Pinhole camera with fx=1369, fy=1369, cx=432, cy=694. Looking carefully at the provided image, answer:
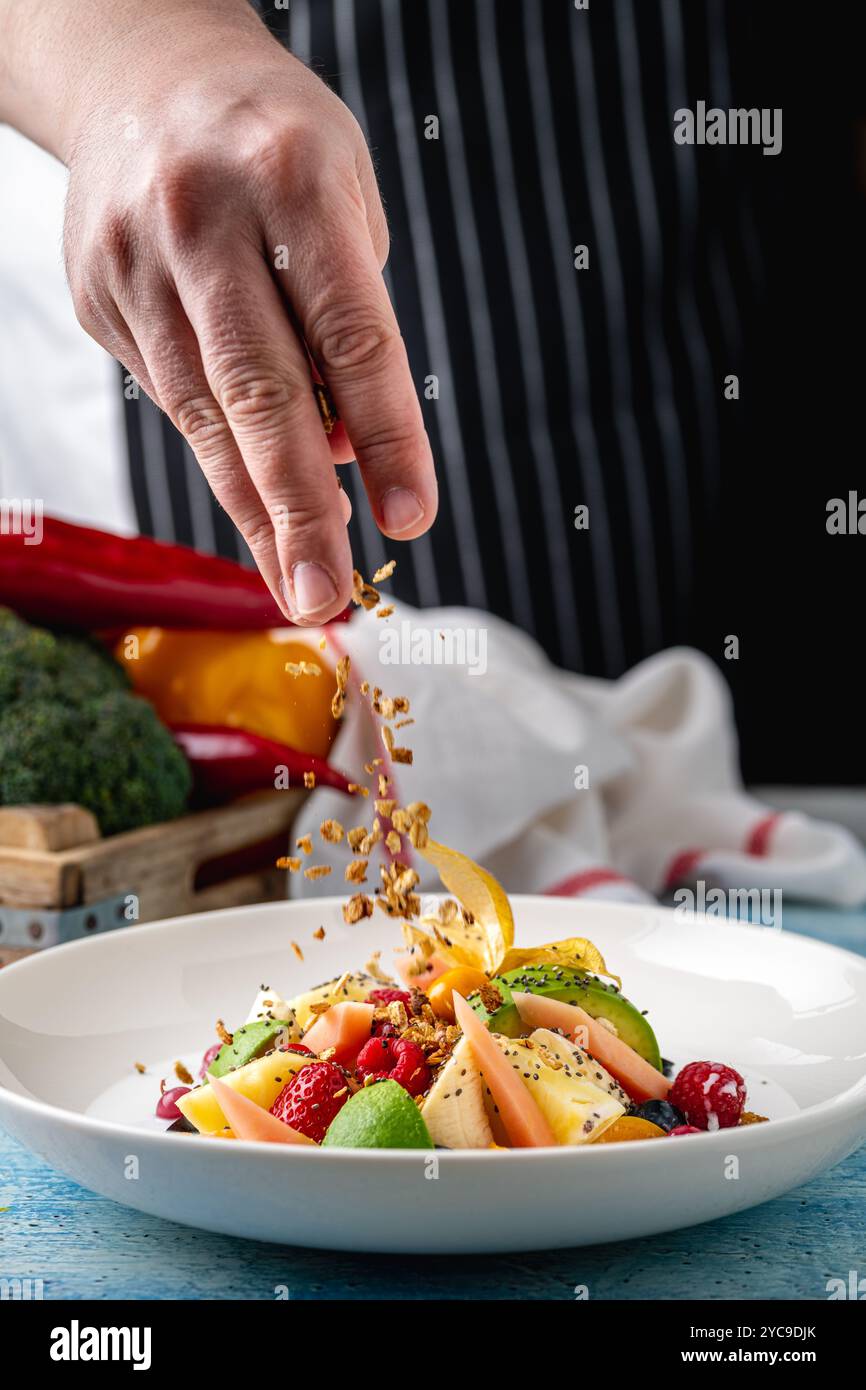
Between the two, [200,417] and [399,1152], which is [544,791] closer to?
[200,417]

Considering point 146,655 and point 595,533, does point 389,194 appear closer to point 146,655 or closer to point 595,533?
point 595,533

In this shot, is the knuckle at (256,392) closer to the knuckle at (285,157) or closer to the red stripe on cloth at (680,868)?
the knuckle at (285,157)

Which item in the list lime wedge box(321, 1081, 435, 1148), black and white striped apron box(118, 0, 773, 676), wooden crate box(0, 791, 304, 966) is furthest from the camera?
black and white striped apron box(118, 0, 773, 676)

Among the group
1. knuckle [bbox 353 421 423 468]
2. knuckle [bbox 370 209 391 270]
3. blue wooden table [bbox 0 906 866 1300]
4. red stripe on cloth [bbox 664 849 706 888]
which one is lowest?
red stripe on cloth [bbox 664 849 706 888]

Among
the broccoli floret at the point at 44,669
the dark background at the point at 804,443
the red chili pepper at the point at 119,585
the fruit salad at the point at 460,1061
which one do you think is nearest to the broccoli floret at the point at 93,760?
the broccoli floret at the point at 44,669

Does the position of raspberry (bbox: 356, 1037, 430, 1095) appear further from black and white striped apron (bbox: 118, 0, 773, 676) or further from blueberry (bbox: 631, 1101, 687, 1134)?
black and white striped apron (bbox: 118, 0, 773, 676)

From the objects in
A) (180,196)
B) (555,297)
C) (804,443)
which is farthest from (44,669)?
(804,443)

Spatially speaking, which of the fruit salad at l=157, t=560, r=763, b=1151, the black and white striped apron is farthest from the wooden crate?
the black and white striped apron
